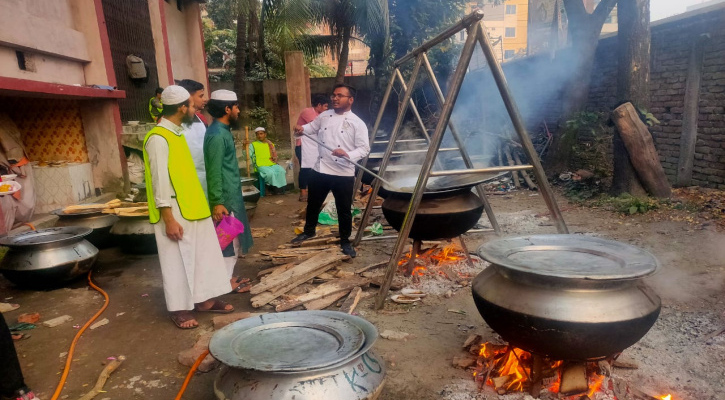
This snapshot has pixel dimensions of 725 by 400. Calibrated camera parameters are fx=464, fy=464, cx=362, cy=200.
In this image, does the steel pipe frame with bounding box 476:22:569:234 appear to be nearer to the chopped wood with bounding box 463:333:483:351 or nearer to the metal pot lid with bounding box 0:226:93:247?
the chopped wood with bounding box 463:333:483:351

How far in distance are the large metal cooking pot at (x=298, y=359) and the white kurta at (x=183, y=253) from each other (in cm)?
152

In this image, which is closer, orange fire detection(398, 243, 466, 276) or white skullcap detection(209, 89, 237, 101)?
white skullcap detection(209, 89, 237, 101)

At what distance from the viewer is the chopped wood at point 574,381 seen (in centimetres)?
270

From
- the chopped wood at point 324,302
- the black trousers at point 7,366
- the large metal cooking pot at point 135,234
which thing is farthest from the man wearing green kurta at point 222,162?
the large metal cooking pot at point 135,234

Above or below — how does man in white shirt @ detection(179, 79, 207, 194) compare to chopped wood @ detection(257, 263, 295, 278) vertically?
above

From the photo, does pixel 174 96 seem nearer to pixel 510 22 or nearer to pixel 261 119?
pixel 261 119

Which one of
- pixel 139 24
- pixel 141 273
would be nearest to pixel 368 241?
pixel 141 273

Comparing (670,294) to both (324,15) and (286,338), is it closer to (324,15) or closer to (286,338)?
(286,338)

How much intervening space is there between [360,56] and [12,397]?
1694 inches

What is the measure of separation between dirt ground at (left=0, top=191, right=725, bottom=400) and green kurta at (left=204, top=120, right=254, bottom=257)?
3.61 ft

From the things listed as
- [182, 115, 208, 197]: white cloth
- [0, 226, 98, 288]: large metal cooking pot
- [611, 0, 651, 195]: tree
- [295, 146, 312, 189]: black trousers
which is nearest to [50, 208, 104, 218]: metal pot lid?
[0, 226, 98, 288]: large metal cooking pot

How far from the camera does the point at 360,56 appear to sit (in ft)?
142

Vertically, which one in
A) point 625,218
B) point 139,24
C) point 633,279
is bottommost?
point 625,218

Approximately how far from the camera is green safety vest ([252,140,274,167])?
976 cm
